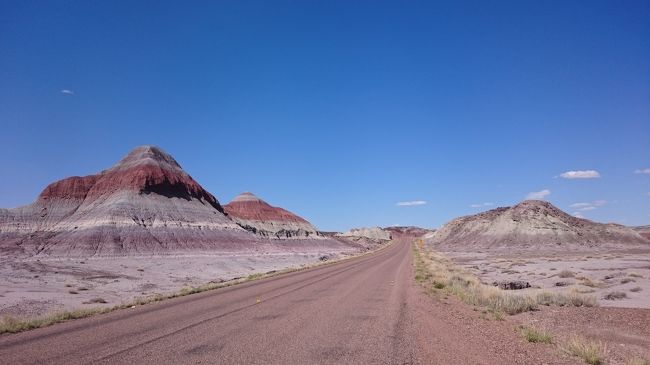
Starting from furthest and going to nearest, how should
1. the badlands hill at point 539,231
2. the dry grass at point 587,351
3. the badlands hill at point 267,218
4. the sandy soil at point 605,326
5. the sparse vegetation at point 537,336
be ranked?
the badlands hill at point 267,218 → the badlands hill at point 539,231 → the sparse vegetation at point 537,336 → the sandy soil at point 605,326 → the dry grass at point 587,351

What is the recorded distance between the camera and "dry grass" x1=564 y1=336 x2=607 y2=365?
8.38 meters

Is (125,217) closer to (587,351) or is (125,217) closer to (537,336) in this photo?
(537,336)

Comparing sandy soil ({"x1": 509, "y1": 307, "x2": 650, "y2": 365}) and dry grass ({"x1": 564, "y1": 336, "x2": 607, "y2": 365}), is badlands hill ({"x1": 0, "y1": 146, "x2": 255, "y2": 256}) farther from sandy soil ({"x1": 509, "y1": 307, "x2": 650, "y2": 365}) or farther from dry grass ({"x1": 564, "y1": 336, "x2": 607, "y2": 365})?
dry grass ({"x1": 564, "y1": 336, "x2": 607, "y2": 365})

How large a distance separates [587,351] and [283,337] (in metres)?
6.50

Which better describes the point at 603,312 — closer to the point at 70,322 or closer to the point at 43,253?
the point at 70,322

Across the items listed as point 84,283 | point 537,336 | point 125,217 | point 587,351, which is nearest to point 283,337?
point 537,336

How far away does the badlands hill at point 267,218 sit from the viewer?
388ft

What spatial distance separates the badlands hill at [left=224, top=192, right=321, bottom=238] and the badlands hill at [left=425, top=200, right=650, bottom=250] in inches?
1783

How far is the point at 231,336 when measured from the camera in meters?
10.5

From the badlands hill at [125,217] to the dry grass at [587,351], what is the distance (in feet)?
202

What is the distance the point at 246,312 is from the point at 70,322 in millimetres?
5441

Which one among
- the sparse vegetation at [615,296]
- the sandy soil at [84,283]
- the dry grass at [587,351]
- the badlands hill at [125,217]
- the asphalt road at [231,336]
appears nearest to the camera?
the dry grass at [587,351]

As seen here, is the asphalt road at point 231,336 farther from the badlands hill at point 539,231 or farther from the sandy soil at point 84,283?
the badlands hill at point 539,231

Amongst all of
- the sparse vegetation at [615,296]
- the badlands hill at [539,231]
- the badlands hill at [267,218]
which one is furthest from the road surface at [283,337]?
the badlands hill at [267,218]
